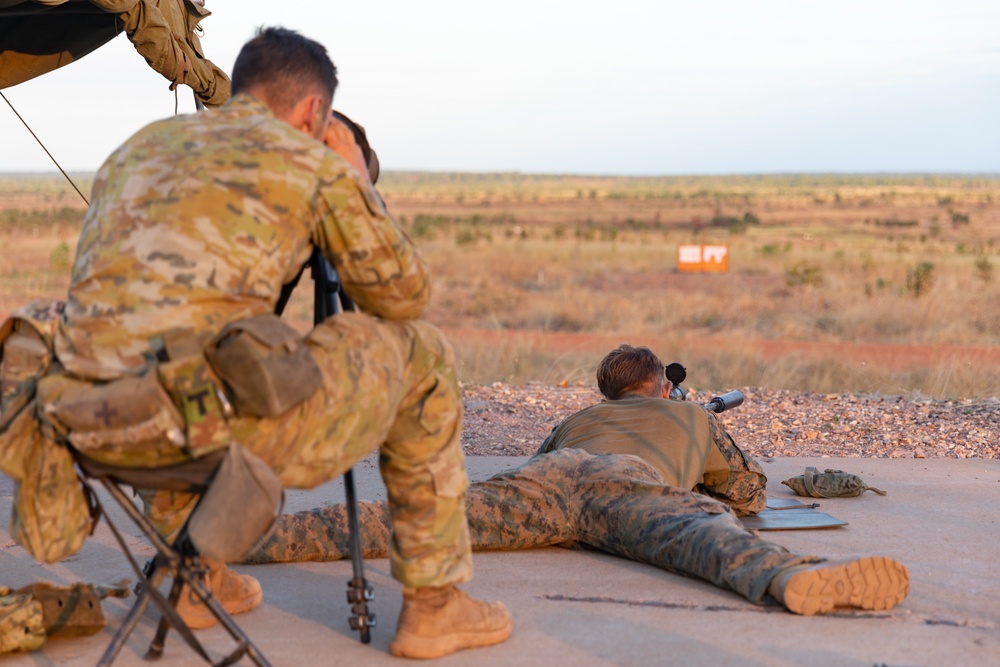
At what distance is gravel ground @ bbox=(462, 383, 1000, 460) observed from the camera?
6938 mm

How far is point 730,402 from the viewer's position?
17.2 feet

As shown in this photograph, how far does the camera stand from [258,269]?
110 inches

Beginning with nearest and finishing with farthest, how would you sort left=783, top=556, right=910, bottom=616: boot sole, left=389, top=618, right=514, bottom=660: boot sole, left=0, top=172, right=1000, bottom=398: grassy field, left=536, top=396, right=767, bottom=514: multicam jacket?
left=389, top=618, right=514, bottom=660: boot sole → left=783, top=556, right=910, bottom=616: boot sole → left=536, top=396, right=767, bottom=514: multicam jacket → left=0, top=172, right=1000, bottom=398: grassy field

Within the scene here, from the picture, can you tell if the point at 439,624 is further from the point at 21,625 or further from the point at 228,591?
the point at 21,625

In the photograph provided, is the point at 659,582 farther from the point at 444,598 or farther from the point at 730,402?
the point at 730,402

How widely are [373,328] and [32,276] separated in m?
26.5

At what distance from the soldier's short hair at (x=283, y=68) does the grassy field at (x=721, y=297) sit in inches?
266

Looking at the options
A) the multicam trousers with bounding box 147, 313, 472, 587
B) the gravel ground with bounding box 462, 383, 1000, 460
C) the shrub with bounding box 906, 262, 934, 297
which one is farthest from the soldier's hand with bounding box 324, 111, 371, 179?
the shrub with bounding box 906, 262, 934, 297

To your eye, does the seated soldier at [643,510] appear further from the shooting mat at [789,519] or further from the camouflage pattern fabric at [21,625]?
the camouflage pattern fabric at [21,625]

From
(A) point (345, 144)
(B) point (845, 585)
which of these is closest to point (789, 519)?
(B) point (845, 585)

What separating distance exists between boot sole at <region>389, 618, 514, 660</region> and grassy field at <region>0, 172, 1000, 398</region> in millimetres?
6505

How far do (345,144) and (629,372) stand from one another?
77.5 inches

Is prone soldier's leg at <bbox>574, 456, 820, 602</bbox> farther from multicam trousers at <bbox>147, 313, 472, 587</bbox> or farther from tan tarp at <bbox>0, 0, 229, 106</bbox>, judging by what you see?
tan tarp at <bbox>0, 0, 229, 106</bbox>

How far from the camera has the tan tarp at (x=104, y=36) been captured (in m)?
6.14
